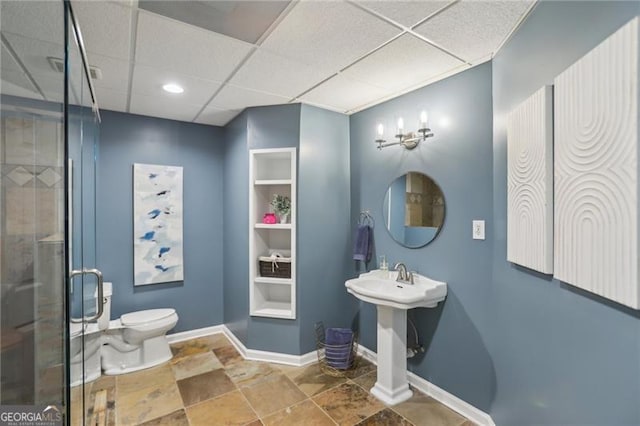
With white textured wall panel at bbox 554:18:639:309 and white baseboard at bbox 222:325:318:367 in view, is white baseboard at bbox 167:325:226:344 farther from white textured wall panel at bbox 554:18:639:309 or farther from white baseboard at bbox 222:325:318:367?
white textured wall panel at bbox 554:18:639:309

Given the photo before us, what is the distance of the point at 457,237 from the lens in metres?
2.07

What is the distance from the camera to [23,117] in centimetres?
105

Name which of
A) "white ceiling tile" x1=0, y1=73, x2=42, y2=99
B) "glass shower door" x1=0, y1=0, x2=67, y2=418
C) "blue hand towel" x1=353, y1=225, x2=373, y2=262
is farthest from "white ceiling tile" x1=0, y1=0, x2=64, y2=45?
"blue hand towel" x1=353, y1=225, x2=373, y2=262

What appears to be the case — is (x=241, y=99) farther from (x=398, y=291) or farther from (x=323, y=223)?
(x=398, y=291)

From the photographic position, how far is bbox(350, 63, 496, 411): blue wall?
74.7 inches

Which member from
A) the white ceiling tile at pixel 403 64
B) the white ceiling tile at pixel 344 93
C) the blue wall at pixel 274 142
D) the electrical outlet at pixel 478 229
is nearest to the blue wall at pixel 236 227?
the blue wall at pixel 274 142

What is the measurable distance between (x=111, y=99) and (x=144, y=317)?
202 centimetres

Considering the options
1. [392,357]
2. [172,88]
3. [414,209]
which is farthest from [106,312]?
[414,209]

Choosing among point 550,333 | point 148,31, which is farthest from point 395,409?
point 148,31

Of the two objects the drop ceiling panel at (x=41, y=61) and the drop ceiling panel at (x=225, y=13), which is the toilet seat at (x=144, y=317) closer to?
the drop ceiling panel at (x=41, y=61)

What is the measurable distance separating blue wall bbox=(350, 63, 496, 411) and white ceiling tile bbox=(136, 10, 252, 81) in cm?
139

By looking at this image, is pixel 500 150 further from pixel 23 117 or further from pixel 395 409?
pixel 23 117

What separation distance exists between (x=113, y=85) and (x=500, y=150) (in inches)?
112

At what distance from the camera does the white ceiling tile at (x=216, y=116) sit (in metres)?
2.91
